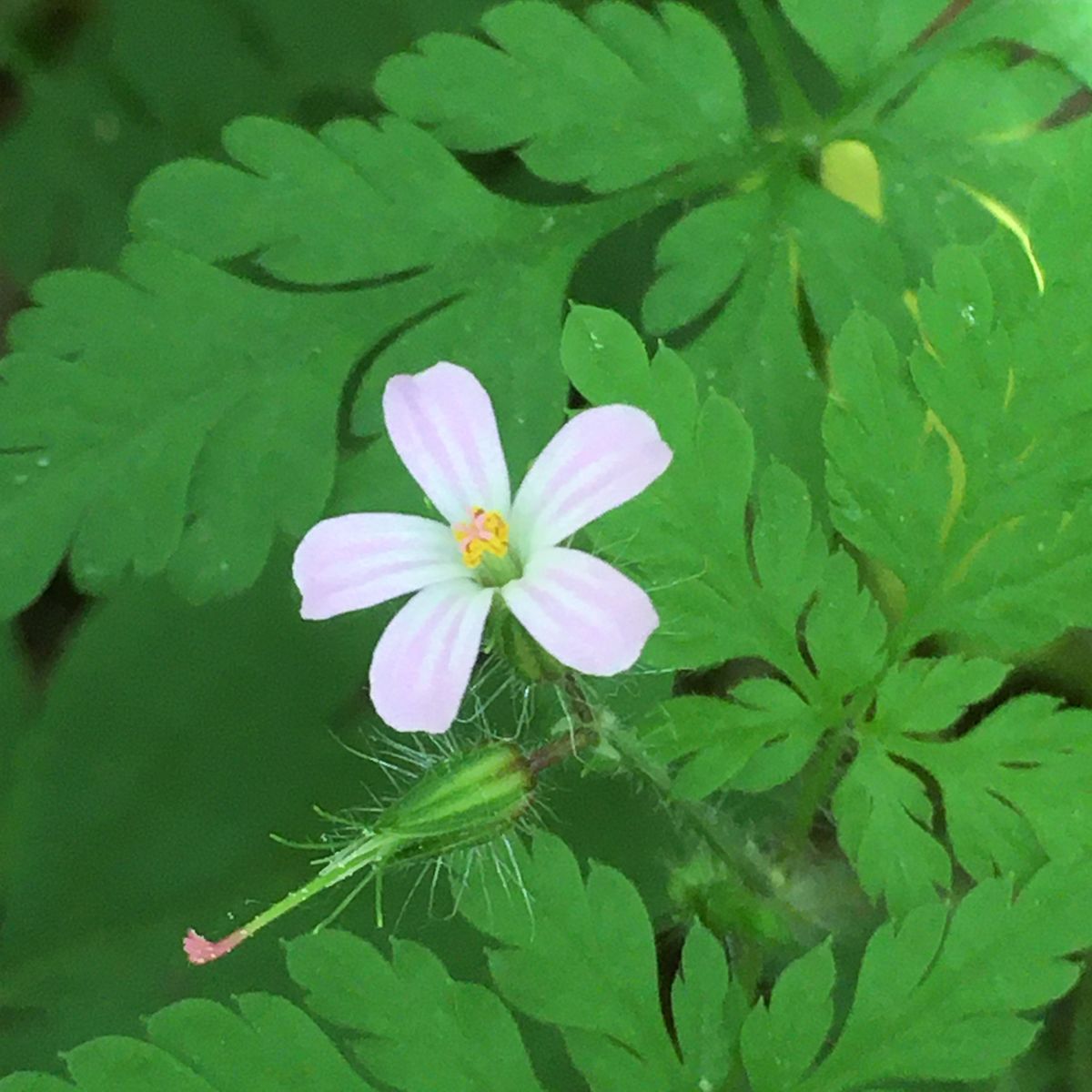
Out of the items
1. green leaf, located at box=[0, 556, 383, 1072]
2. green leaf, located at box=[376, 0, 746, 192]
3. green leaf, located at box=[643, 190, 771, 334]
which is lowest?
green leaf, located at box=[0, 556, 383, 1072]

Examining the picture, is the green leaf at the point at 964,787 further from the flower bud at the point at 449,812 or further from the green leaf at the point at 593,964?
the flower bud at the point at 449,812

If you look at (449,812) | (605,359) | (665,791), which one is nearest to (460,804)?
(449,812)

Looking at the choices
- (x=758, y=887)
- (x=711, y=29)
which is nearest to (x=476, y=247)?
(x=711, y=29)

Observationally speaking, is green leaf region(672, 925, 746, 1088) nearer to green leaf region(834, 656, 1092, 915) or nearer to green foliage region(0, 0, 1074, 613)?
green leaf region(834, 656, 1092, 915)

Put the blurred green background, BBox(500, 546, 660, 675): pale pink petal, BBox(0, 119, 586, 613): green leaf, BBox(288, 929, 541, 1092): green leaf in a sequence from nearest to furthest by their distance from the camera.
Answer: BBox(500, 546, 660, 675): pale pink petal
BBox(288, 929, 541, 1092): green leaf
BBox(0, 119, 586, 613): green leaf
the blurred green background

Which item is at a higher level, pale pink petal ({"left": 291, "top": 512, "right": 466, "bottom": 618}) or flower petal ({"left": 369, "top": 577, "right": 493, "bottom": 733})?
pale pink petal ({"left": 291, "top": 512, "right": 466, "bottom": 618})

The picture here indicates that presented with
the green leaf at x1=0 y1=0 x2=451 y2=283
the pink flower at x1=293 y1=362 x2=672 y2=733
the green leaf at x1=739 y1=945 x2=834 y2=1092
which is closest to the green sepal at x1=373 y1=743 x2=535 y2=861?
the pink flower at x1=293 y1=362 x2=672 y2=733

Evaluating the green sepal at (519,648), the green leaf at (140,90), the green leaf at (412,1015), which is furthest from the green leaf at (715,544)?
the green leaf at (140,90)
